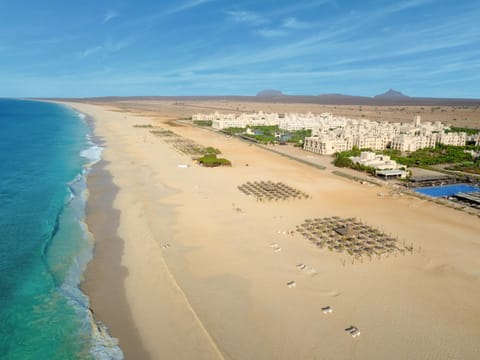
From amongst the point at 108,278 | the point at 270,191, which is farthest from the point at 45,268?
the point at 270,191

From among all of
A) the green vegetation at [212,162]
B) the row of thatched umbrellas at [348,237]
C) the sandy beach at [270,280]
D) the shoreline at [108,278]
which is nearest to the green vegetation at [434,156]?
the sandy beach at [270,280]

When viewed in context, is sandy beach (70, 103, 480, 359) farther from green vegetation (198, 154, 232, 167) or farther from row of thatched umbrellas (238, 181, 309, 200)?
green vegetation (198, 154, 232, 167)

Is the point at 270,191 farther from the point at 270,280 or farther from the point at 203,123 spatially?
the point at 203,123

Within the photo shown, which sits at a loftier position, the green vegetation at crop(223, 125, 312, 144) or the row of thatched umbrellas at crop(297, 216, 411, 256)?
the green vegetation at crop(223, 125, 312, 144)

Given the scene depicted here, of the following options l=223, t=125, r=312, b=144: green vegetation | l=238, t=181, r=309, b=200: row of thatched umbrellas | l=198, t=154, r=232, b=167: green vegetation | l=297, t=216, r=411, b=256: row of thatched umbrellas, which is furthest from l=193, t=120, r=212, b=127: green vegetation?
l=297, t=216, r=411, b=256: row of thatched umbrellas

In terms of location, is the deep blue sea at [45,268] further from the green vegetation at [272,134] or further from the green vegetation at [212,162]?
the green vegetation at [272,134]

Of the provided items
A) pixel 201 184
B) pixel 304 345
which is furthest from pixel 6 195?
pixel 304 345

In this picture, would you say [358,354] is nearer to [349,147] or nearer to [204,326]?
[204,326]
